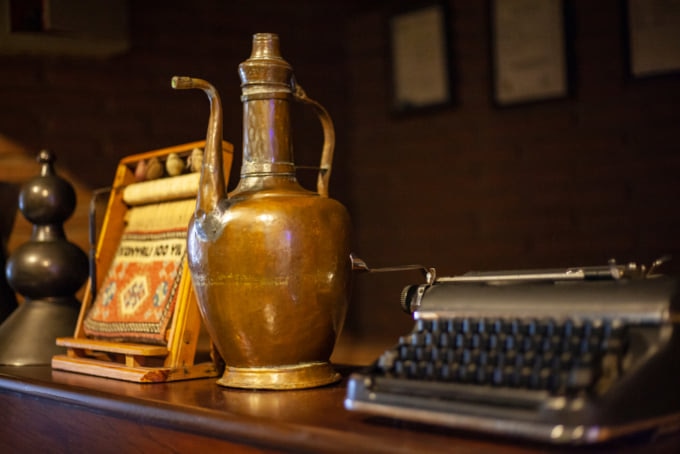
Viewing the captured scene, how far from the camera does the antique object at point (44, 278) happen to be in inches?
72.0

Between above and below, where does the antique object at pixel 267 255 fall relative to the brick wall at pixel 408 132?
below

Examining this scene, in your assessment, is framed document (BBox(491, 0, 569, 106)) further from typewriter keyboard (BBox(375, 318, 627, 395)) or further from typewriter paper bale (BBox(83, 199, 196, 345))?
typewriter keyboard (BBox(375, 318, 627, 395))

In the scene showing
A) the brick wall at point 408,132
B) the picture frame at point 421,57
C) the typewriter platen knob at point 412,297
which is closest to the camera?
the typewriter platen knob at point 412,297

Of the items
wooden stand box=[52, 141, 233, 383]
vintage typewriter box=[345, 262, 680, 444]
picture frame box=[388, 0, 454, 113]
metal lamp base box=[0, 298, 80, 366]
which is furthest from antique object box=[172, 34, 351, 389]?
picture frame box=[388, 0, 454, 113]

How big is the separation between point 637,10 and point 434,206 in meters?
0.97

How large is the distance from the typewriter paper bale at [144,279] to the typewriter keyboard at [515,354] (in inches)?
24.5

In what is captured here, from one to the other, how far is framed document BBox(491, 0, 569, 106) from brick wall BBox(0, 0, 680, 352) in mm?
42

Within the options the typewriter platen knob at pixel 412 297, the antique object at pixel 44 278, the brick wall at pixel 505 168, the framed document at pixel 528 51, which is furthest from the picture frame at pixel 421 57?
the typewriter platen knob at pixel 412 297

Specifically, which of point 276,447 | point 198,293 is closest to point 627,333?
point 276,447

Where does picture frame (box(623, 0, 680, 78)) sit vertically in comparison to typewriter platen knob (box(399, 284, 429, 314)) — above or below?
above

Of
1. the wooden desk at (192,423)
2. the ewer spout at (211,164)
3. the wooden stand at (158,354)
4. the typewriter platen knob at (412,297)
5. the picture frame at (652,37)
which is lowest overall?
the wooden desk at (192,423)

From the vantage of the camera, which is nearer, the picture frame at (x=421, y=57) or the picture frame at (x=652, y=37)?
the picture frame at (x=652, y=37)

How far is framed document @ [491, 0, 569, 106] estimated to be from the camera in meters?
2.86

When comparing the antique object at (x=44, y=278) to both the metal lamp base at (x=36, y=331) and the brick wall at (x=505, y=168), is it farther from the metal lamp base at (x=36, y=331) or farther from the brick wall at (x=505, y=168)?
the brick wall at (x=505, y=168)
